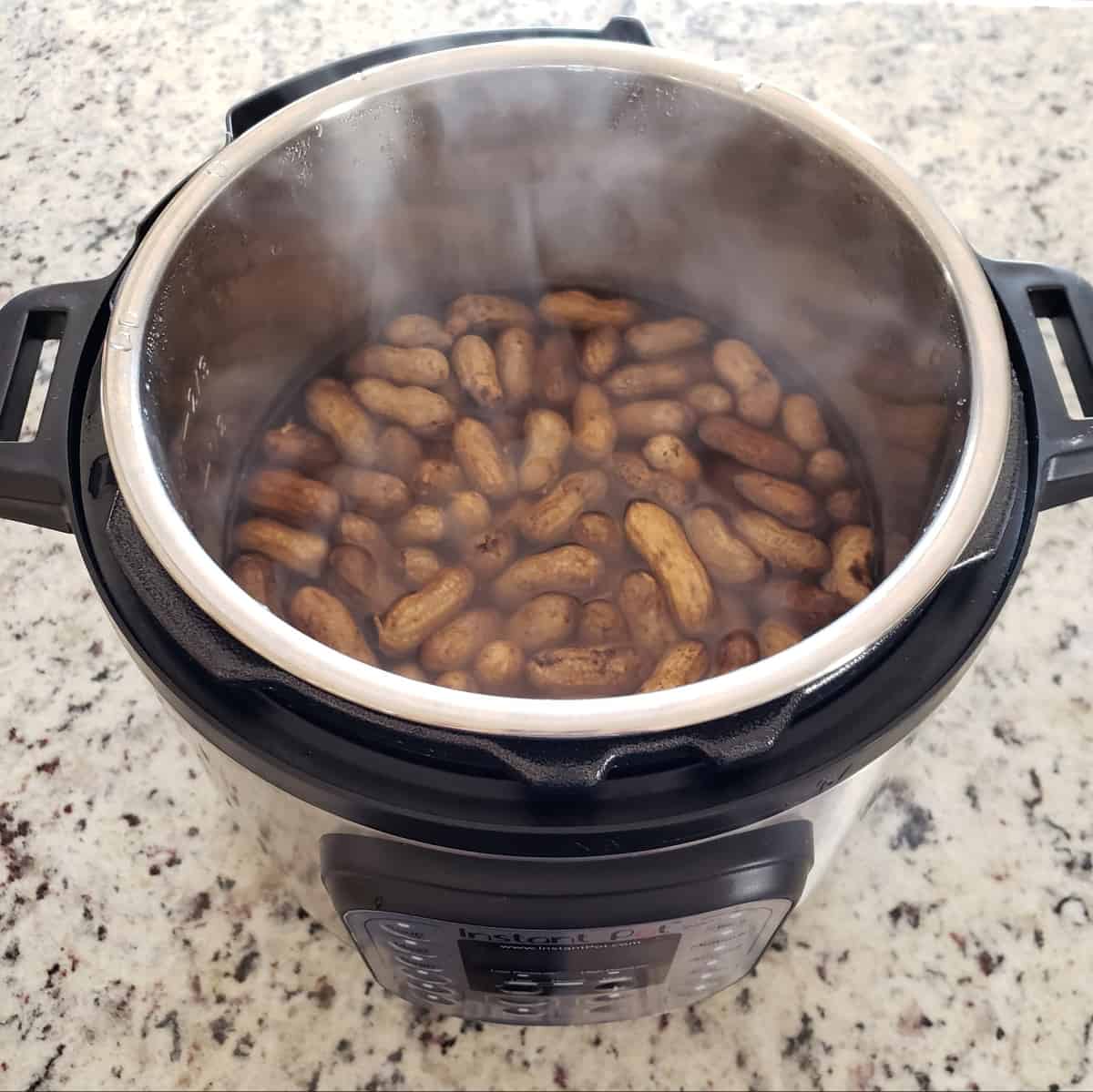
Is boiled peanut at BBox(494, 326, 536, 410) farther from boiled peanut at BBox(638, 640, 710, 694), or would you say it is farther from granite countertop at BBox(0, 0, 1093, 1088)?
granite countertop at BBox(0, 0, 1093, 1088)

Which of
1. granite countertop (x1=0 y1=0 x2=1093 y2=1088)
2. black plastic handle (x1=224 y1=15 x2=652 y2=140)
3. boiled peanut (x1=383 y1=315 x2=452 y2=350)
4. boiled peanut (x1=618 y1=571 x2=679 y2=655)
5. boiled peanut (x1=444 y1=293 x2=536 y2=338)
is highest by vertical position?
black plastic handle (x1=224 y1=15 x2=652 y2=140)

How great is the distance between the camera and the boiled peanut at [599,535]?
0.90m

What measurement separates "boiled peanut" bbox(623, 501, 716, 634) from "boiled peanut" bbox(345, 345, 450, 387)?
0.73 feet

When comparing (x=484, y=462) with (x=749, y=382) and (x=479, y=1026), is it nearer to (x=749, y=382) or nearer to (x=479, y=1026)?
(x=749, y=382)

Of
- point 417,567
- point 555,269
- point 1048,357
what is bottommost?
point 417,567

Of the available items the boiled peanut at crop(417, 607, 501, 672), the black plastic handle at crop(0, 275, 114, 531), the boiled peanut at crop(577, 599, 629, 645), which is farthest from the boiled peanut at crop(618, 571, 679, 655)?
the black plastic handle at crop(0, 275, 114, 531)

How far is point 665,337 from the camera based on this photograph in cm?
102

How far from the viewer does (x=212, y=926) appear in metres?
0.85

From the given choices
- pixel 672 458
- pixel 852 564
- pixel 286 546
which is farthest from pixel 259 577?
pixel 852 564

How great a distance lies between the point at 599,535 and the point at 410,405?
22cm

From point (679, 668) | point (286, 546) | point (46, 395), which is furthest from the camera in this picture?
point (286, 546)

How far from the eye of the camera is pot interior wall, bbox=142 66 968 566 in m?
0.77

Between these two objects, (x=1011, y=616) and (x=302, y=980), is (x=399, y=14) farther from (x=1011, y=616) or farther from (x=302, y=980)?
(x=302, y=980)

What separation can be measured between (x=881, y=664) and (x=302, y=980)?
1.71ft
